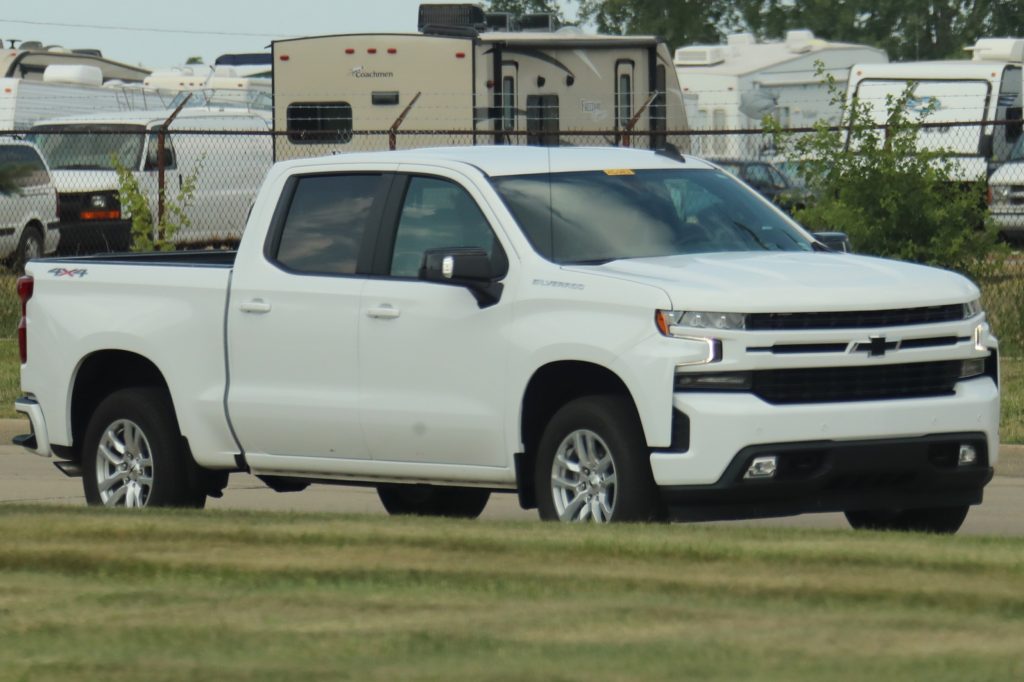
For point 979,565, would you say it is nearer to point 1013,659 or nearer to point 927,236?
point 1013,659

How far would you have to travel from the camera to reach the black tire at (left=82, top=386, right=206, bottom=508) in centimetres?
1067

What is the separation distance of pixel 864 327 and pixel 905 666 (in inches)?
119

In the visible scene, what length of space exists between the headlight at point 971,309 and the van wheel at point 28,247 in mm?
17674

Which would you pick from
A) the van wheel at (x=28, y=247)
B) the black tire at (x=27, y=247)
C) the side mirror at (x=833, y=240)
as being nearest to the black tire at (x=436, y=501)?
the side mirror at (x=833, y=240)

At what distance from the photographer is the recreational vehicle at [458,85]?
28.3 meters

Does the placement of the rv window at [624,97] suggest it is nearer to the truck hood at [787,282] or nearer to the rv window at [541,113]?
the rv window at [541,113]

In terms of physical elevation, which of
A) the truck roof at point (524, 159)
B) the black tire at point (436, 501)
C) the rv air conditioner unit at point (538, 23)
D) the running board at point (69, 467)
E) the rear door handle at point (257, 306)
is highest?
the rv air conditioner unit at point (538, 23)

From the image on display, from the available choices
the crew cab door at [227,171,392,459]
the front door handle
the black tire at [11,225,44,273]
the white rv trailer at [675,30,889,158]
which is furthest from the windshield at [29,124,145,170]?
the front door handle

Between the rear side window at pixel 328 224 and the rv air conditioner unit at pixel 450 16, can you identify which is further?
the rv air conditioner unit at pixel 450 16

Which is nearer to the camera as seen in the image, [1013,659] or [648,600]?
[1013,659]

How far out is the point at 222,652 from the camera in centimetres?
641

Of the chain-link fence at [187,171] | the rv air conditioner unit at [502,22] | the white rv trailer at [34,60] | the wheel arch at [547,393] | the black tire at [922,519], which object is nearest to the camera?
the wheel arch at [547,393]

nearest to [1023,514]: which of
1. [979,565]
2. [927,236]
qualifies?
[979,565]

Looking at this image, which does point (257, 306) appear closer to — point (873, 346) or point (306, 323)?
point (306, 323)
